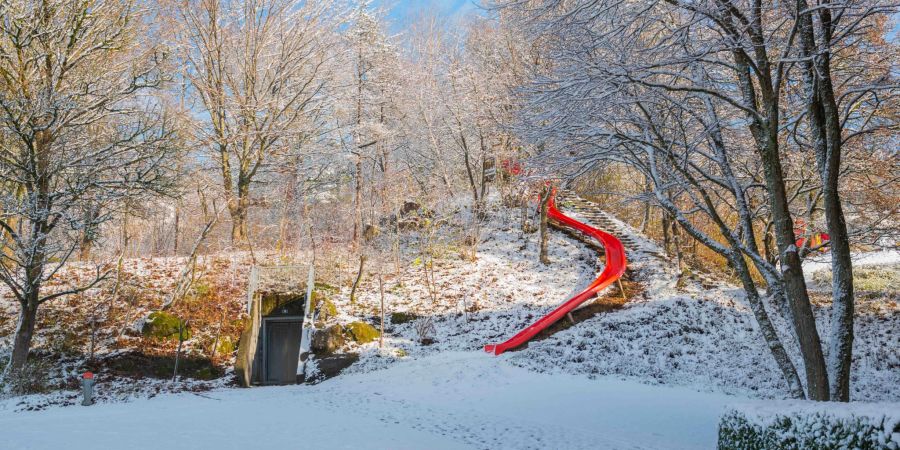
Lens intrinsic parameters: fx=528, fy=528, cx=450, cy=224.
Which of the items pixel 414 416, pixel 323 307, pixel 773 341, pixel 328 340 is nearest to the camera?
pixel 773 341

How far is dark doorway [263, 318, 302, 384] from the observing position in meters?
17.7

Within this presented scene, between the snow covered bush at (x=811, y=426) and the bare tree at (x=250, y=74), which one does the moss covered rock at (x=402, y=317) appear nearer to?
the bare tree at (x=250, y=74)

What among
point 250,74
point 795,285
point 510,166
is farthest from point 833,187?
point 250,74

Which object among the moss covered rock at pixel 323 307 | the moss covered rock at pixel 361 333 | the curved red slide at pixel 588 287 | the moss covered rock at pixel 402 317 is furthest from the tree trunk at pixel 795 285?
the moss covered rock at pixel 323 307

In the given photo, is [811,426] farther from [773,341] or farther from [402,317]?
[402,317]

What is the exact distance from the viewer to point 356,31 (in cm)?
2372

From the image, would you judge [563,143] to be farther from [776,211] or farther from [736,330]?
[736,330]

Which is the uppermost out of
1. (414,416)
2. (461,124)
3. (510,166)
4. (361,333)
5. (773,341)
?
(461,124)

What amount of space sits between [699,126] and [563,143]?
6.95 feet

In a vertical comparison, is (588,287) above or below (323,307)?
above

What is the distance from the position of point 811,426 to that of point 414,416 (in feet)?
21.1

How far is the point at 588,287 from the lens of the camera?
54.5ft

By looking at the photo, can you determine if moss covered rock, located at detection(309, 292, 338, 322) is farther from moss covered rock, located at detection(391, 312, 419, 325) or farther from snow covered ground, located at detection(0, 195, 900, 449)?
moss covered rock, located at detection(391, 312, 419, 325)

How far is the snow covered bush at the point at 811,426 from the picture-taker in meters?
3.05
